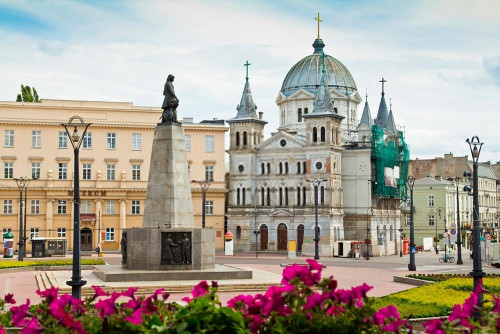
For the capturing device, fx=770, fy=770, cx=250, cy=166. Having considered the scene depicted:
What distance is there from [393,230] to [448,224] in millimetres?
18959

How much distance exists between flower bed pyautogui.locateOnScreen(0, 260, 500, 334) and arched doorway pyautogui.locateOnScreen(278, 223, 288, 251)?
71332 millimetres

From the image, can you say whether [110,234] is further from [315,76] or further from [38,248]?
[315,76]

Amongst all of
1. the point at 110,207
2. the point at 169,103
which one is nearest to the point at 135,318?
the point at 169,103

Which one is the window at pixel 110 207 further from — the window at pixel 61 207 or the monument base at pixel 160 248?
the monument base at pixel 160 248

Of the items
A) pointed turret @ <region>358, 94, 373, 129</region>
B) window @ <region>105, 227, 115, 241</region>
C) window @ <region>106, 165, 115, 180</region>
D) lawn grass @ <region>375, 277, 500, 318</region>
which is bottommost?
lawn grass @ <region>375, 277, 500, 318</region>

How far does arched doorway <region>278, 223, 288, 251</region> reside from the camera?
80562 mm

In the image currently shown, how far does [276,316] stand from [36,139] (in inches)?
2745

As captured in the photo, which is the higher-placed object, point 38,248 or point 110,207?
point 110,207

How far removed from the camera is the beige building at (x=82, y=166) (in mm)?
74312

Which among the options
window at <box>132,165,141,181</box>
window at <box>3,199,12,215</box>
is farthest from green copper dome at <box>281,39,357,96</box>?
window at <box>3,199,12,215</box>

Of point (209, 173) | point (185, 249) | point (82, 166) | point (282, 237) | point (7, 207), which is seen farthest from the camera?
point (282, 237)

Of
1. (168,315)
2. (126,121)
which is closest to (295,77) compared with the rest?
(126,121)

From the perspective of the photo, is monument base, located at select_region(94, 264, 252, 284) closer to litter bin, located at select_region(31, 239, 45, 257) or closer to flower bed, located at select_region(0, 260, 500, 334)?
flower bed, located at select_region(0, 260, 500, 334)

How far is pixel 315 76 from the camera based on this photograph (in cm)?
9019
